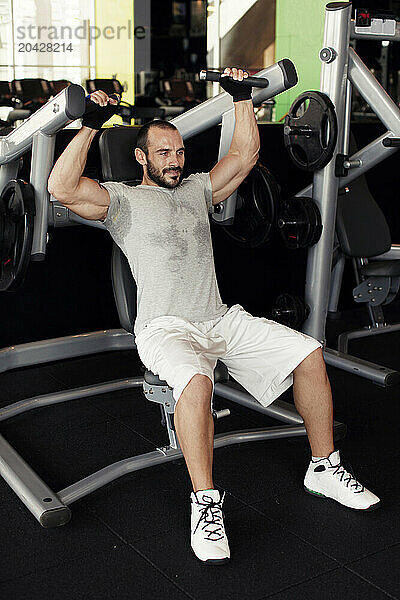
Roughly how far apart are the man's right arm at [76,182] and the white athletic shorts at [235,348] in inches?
14.8

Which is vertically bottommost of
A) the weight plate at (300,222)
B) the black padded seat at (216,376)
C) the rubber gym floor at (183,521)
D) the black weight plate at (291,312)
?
the rubber gym floor at (183,521)

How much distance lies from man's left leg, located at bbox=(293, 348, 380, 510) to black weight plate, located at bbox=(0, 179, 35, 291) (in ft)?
2.73

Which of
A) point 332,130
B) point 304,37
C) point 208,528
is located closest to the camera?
point 208,528

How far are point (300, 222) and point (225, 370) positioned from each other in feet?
2.56

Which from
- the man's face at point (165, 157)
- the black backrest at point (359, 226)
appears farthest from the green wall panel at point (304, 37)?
the man's face at point (165, 157)

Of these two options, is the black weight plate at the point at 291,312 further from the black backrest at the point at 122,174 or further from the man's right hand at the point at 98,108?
the man's right hand at the point at 98,108

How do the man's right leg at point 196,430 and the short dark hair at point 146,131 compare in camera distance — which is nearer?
the man's right leg at point 196,430

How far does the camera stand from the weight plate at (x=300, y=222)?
277 cm

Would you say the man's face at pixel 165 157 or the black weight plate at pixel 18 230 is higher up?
the man's face at pixel 165 157

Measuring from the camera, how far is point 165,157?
2305 mm

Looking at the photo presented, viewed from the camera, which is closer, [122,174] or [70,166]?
[70,166]

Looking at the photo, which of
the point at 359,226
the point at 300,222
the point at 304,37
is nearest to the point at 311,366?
the point at 300,222

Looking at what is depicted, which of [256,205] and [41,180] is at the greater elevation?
[41,180]

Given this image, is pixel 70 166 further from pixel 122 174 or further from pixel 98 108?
pixel 122 174
